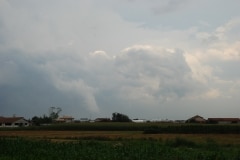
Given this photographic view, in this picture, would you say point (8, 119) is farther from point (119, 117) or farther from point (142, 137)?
point (142, 137)

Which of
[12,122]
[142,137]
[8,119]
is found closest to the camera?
[142,137]

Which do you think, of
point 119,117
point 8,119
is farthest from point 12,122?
point 119,117

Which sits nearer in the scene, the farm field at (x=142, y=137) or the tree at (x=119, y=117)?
the farm field at (x=142, y=137)

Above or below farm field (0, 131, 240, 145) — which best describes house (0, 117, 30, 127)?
above

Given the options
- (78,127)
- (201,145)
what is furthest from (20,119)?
(201,145)

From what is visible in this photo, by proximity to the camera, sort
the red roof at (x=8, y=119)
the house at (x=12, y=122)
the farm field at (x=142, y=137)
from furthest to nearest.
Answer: the red roof at (x=8, y=119) < the house at (x=12, y=122) < the farm field at (x=142, y=137)

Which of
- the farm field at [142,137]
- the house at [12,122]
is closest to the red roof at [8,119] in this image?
the house at [12,122]

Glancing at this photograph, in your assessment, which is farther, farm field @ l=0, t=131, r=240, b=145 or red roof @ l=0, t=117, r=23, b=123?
red roof @ l=0, t=117, r=23, b=123

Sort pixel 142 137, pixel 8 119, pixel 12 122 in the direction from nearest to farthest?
1. pixel 142 137
2. pixel 12 122
3. pixel 8 119

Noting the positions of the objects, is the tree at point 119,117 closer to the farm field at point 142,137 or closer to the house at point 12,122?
the house at point 12,122

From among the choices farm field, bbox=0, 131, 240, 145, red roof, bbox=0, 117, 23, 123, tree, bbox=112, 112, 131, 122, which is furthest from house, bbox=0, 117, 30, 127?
farm field, bbox=0, 131, 240, 145

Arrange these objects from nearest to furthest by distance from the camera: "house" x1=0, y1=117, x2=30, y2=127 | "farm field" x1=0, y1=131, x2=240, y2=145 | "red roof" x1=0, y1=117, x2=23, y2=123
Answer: "farm field" x1=0, y1=131, x2=240, y2=145, "house" x1=0, y1=117, x2=30, y2=127, "red roof" x1=0, y1=117, x2=23, y2=123

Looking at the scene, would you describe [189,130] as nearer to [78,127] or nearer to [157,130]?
[157,130]

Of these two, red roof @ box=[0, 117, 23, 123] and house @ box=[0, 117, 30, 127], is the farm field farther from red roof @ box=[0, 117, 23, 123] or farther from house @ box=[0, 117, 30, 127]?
red roof @ box=[0, 117, 23, 123]
